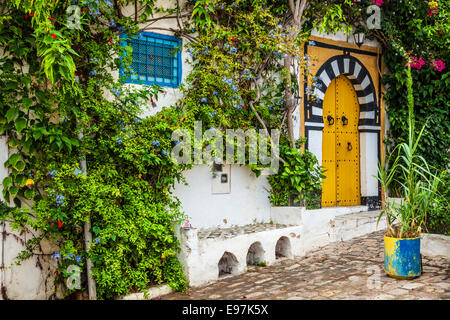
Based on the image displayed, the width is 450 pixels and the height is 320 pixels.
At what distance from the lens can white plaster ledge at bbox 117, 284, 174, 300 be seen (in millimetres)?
4145

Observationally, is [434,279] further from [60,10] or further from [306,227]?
[60,10]

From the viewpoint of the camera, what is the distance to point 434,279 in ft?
14.6

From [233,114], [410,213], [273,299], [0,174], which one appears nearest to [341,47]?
[233,114]

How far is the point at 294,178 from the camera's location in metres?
5.99

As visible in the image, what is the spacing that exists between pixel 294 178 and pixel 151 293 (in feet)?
8.72

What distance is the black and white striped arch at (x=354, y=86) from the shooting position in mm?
6969

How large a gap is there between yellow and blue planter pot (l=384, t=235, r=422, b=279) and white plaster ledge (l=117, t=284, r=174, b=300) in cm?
237

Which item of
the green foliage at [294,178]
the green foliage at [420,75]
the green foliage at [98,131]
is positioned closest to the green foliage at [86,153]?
the green foliage at [98,131]

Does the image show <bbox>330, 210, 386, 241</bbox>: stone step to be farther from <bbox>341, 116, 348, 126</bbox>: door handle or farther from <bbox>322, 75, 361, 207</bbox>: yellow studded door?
<bbox>341, 116, 348, 126</bbox>: door handle

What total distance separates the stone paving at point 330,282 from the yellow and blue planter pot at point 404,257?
8 centimetres

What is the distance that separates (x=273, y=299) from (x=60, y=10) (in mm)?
3407

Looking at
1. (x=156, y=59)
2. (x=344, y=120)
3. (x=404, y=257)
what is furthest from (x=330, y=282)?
(x=344, y=120)

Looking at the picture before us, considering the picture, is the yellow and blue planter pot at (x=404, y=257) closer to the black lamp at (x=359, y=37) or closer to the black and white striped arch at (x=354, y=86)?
the black and white striped arch at (x=354, y=86)

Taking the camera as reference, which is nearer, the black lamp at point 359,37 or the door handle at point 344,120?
the black lamp at point 359,37
